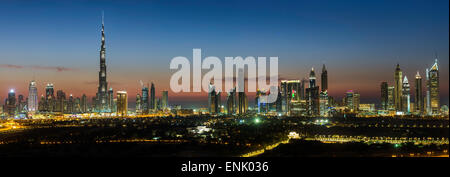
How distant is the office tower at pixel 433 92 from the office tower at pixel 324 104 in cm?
1982

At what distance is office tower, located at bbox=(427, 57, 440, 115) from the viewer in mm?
72562

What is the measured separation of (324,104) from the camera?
81500 mm

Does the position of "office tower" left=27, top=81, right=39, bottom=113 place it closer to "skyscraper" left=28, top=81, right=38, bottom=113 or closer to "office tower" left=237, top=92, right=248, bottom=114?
"skyscraper" left=28, top=81, right=38, bottom=113

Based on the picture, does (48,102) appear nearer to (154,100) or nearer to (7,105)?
(7,105)

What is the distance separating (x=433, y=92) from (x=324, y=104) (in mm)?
20896

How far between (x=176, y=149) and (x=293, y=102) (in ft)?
218

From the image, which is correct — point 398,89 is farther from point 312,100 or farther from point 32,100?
point 32,100

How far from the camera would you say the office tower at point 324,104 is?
265ft

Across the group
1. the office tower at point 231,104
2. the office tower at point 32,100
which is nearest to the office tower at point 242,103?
the office tower at point 231,104

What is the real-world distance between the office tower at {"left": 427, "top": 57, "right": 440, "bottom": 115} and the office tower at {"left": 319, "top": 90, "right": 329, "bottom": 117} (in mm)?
19816

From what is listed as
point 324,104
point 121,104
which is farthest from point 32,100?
point 324,104

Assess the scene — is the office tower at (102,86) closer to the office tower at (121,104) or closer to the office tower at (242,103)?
the office tower at (121,104)
